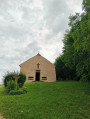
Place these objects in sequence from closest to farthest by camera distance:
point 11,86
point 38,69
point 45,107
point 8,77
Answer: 1. point 45,107
2. point 11,86
3. point 8,77
4. point 38,69

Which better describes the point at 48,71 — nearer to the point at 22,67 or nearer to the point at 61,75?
the point at 22,67

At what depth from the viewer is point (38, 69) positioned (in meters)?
25.8

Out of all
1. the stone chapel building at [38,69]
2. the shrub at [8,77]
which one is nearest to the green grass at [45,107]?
the shrub at [8,77]

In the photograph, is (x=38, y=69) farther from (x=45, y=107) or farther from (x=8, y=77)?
(x=45, y=107)

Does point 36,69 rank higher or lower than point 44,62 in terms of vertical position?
lower

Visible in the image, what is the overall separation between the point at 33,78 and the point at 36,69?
2256mm

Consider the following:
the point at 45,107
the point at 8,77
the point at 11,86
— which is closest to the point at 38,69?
the point at 8,77

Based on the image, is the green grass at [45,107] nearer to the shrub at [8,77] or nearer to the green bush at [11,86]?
the green bush at [11,86]

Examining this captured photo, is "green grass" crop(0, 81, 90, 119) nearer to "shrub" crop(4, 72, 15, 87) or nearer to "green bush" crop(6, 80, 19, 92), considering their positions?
"green bush" crop(6, 80, 19, 92)

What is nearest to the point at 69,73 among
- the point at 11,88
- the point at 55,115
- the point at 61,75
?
the point at 61,75

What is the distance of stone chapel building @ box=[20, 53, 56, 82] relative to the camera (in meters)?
25.2

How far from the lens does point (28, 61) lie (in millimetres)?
26000

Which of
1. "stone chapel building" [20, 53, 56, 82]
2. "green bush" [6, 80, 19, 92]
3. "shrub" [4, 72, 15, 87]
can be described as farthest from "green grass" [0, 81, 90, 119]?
"stone chapel building" [20, 53, 56, 82]

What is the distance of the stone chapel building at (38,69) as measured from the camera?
25164 mm
